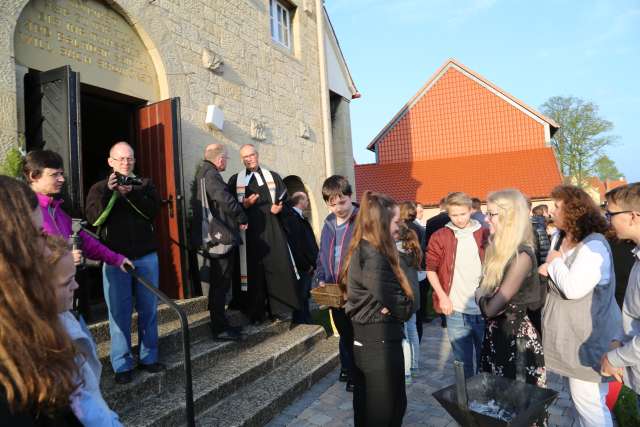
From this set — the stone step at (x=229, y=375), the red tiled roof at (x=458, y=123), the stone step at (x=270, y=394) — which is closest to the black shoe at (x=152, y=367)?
the stone step at (x=229, y=375)

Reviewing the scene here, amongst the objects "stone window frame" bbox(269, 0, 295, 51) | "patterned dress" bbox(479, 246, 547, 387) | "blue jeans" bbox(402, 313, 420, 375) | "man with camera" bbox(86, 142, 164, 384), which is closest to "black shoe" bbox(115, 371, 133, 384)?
"man with camera" bbox(86, 142, 164, 384)

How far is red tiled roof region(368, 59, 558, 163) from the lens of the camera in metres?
21.8

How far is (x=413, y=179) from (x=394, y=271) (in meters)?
20.2

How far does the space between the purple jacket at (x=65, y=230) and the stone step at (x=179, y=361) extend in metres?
0.92

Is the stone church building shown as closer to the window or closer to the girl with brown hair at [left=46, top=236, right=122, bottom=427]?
the window

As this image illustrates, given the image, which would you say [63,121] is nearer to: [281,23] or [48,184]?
[48,184]

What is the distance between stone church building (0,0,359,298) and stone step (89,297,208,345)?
213mm

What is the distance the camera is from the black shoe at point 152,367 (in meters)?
3.57

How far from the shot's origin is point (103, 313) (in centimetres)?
464

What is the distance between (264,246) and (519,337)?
295 cm

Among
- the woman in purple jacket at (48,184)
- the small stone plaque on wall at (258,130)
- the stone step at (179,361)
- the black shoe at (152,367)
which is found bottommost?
the stone step at (179,361)

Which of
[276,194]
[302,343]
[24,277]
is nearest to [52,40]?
[276,194]

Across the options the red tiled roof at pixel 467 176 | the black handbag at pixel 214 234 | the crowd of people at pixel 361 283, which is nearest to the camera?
the crowd of people at pixel 361 283

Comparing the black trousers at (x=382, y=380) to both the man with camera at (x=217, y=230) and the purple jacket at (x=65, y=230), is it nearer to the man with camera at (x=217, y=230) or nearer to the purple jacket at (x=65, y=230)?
the purple jacket at (x=65, y=230)
